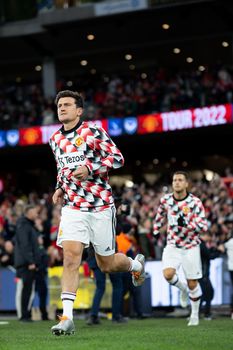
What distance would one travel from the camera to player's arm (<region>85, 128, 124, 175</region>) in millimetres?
9227

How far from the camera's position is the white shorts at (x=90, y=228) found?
30.0 ft

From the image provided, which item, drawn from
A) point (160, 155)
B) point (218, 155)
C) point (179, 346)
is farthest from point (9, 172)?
point (179, 346)

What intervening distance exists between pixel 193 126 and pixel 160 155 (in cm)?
898

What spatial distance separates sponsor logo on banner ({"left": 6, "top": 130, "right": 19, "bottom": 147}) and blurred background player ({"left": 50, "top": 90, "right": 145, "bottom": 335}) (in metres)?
25.1

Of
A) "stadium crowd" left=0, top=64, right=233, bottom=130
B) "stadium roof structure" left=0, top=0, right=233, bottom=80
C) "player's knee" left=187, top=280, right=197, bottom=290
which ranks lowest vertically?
"player's knee" left=187, top=280, right=197, bottom=290

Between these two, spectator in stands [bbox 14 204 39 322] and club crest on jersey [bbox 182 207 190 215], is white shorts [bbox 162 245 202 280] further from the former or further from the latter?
spectator in stands [bbox 14 204 39 322]

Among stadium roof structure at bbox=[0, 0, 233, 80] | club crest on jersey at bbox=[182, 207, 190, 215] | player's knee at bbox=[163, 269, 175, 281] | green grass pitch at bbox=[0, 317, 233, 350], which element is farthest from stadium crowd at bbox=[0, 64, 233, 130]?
green grass pitch at bbox=[0, 317, 233, 350]

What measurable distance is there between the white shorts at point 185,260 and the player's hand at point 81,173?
13.2ft

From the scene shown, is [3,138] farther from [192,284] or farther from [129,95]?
[192,284]

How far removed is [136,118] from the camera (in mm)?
32219

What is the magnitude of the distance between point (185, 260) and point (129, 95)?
22144 mm

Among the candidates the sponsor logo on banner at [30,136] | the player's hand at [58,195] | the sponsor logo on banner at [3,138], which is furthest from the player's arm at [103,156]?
the sponsor logo on banner at [3,138]

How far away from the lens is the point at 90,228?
929 cm

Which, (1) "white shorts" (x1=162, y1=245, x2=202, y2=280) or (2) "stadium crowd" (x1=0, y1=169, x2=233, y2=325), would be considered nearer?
(1) "white shorts" (x1=162, y1=245, x2=202, y2=280)
